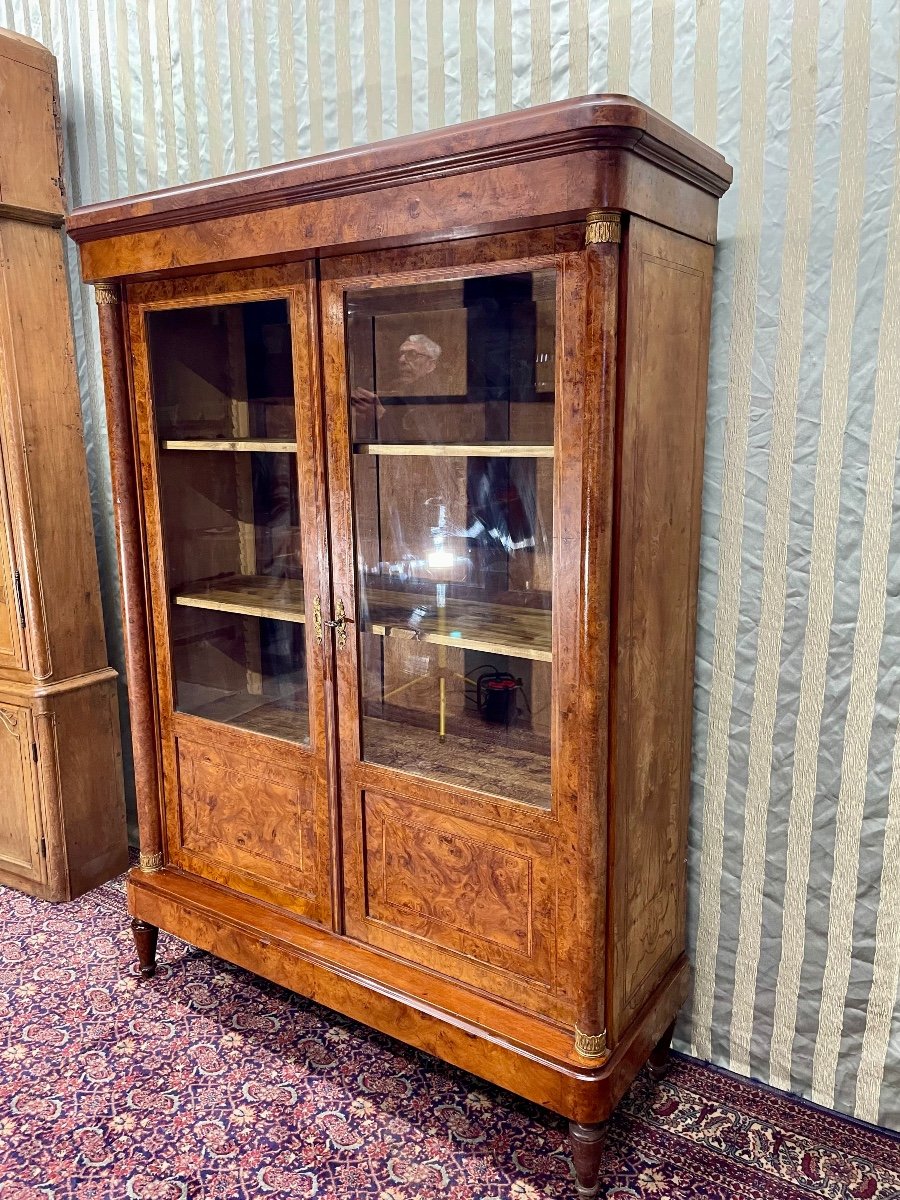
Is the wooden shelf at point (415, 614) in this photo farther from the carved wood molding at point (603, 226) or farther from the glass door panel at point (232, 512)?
the carved wood molding at point (603, 226)

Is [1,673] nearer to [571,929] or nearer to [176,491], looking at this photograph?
[176,491]

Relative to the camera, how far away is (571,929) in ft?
5.00

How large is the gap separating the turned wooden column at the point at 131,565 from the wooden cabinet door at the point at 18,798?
561 mm

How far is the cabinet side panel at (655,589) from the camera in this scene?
4.57ft

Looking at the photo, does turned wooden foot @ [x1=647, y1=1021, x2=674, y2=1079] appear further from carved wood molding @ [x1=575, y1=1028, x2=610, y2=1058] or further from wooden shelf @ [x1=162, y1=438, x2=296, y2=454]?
wooden shelf @ [x1=162, y1=438, x2=296, y2=454]

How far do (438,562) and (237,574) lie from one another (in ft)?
1.71

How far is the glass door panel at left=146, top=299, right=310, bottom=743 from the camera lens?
1798 mm

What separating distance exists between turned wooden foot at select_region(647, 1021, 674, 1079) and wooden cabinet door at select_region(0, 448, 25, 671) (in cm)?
187

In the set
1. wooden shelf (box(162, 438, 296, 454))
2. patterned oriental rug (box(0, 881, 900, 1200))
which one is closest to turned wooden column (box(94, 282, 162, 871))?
wooden shelf (box(162, 438, 296, 454))

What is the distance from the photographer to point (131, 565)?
202 cm

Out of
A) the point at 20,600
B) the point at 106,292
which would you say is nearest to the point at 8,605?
the point at 20,600

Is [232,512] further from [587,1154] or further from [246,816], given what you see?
[587,1154]

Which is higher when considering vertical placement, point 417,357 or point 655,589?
point 417,357

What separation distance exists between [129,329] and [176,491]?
0.35 metres
